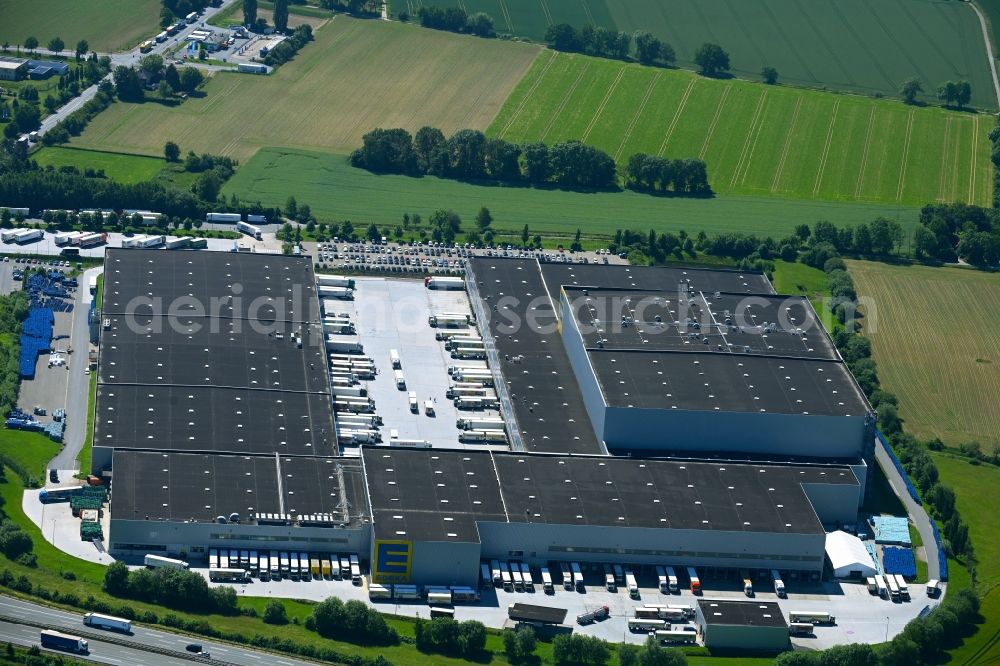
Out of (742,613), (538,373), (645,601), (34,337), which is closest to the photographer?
(742,613)

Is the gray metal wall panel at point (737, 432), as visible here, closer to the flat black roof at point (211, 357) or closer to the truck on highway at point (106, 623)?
the flat black roof at point (211, 357)

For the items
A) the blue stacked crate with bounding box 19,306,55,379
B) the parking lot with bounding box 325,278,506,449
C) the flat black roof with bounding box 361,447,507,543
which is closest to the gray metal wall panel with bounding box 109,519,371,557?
the flat black roof with bounding box 361,447,507,543

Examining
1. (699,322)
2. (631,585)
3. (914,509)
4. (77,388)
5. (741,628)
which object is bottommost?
(77,388)

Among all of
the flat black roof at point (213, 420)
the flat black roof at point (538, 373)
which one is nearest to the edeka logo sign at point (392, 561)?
the flat black roof at point (213, 420)

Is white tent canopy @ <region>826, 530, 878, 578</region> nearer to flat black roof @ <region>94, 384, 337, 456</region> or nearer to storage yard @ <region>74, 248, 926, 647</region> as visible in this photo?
Result: storage yard @ <region>74, 248, 926, 647</region>

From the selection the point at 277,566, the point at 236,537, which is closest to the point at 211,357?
the point at 236,537

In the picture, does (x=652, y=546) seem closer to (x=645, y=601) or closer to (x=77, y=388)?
(x=645, y=601)
